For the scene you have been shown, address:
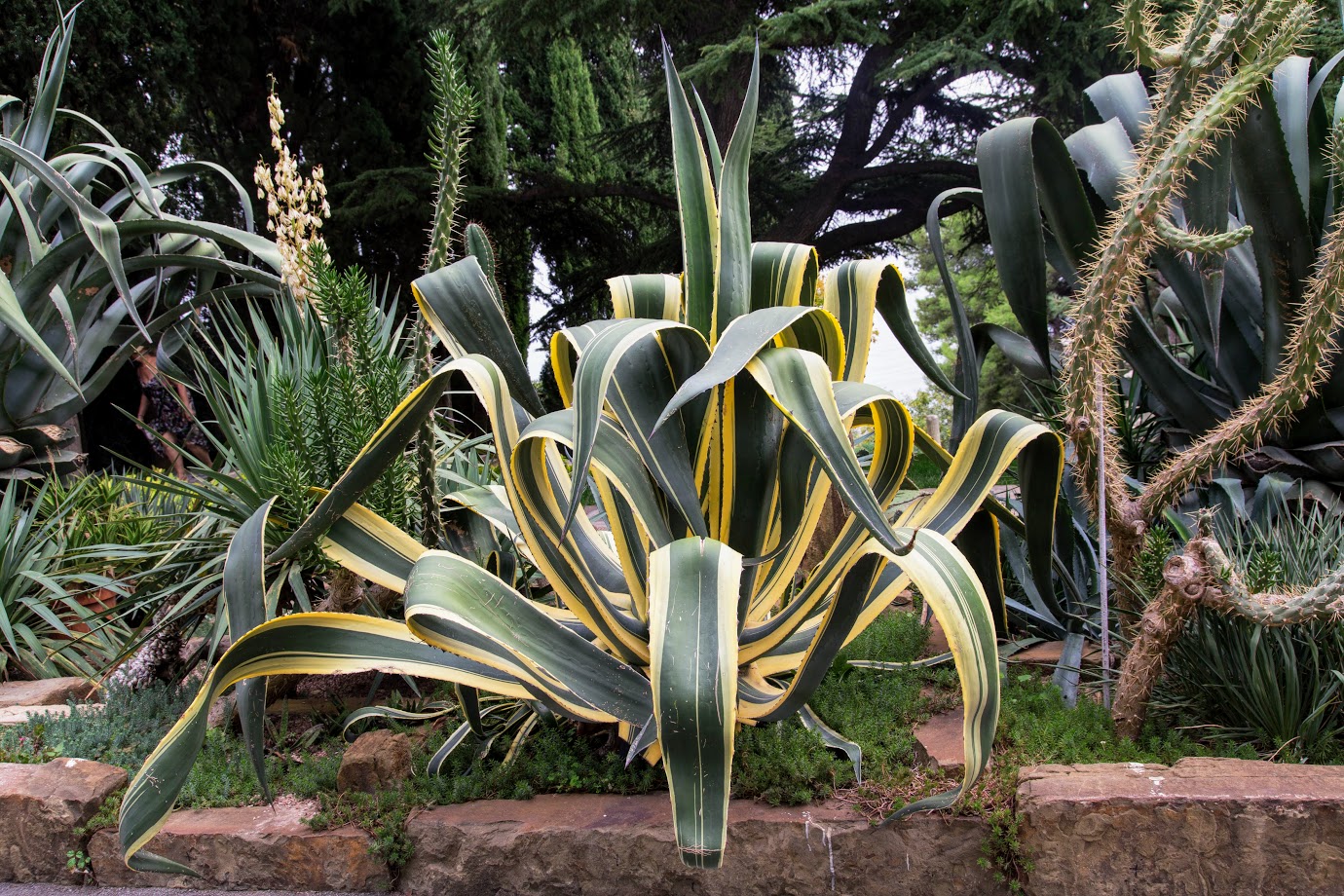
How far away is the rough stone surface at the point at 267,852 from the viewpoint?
1.67 m

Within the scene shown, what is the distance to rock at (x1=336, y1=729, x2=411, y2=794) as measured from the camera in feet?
5.86

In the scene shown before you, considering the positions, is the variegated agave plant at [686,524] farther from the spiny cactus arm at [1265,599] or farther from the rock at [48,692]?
the rock at [48,692]

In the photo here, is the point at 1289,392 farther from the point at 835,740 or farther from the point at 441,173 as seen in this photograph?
the point at 441,173

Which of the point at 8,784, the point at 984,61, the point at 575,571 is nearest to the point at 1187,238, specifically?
the point at 575,571

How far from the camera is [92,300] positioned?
4.24 m

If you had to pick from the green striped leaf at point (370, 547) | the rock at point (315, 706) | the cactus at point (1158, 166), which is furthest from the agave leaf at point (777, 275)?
the rock at point (315, 706)

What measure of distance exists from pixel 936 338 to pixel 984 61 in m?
10.8

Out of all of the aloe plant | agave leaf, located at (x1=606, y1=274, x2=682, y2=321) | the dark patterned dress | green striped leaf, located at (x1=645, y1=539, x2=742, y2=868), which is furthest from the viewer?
the dark patterned dress

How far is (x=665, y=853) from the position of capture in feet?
5.10

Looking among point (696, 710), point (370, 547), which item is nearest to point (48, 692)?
point (370, 547)

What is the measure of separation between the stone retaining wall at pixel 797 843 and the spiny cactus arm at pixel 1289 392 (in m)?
0.52

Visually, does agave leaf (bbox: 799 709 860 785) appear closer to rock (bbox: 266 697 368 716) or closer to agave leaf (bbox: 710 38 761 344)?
agave leaf (bbox: 710 38 761 344)

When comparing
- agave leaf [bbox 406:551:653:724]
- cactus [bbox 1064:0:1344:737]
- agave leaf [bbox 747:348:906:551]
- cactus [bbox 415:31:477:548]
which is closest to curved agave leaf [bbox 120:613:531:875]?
agave leaf [bbox 406:551:653:724]

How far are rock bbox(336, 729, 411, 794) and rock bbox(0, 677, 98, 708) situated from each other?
4.34 feet
